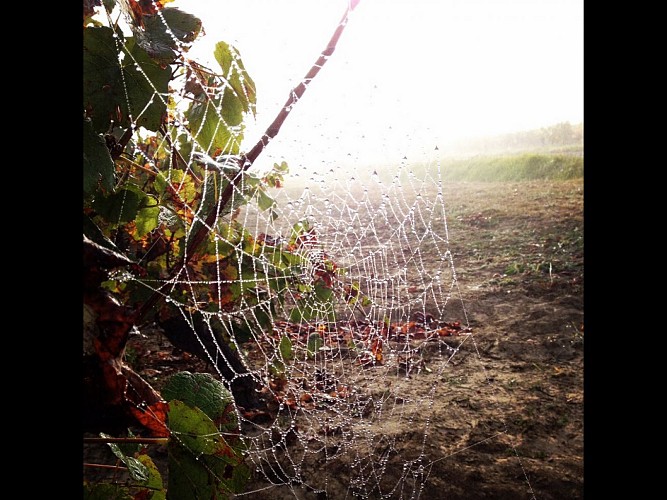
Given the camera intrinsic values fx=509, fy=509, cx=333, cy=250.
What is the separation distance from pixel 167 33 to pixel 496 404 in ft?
5.59

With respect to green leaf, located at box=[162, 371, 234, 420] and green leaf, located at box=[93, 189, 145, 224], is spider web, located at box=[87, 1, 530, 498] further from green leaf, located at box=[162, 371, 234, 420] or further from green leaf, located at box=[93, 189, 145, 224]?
green leaf, located at box=[162, 371, 234, 420]

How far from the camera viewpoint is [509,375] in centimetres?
218

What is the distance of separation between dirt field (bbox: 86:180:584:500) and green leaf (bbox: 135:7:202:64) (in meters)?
1.22

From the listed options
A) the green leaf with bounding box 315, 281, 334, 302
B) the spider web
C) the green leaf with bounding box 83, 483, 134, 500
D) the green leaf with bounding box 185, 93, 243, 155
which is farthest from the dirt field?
the green leaf with bounding box 185, 93, 243, 155

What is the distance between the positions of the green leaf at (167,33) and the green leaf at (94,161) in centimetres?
15

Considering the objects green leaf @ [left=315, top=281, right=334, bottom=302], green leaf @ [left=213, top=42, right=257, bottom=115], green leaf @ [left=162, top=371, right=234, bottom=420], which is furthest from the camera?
green leaf @ [left=315, top=281, right=334, bottom=302]

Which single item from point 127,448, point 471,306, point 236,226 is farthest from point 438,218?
point 127,448

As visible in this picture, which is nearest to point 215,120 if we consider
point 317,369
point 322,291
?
point 322,291

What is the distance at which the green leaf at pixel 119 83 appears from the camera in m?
0.74

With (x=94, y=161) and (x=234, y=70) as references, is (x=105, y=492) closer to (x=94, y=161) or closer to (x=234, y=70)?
(x=94, y=161)

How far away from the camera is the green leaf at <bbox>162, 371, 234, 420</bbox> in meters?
0.83

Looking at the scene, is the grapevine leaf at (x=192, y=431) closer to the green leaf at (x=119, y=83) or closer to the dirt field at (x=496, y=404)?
the green leaf at (x=119, y=83)

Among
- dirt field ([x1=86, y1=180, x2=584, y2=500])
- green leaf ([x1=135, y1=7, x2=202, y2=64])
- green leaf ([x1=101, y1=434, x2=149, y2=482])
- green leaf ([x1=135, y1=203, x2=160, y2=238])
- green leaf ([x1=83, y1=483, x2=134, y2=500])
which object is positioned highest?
green leaf ([x1=135, y1=7, x2=202, y2=64])

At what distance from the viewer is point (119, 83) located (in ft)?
2.55
